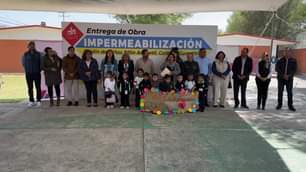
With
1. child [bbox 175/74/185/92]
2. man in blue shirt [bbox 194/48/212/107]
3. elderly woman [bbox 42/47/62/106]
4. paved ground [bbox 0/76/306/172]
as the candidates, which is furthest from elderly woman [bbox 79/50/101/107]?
man in blue shirt [bbox 194/48/212/107]

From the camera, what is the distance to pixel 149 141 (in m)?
4.38

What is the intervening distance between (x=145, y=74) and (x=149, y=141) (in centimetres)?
274

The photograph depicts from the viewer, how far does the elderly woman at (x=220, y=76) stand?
23.1 ft

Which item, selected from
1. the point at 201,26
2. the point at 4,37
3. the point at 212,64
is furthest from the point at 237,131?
the point at 4,37

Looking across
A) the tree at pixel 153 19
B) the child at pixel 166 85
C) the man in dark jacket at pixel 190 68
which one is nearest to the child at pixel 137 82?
the child at pixel 166 85

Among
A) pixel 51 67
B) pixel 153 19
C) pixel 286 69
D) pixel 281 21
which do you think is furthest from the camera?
pixel 281 21

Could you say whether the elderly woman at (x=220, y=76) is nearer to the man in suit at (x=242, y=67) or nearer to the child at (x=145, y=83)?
the man in suit at (x=242, y=67)

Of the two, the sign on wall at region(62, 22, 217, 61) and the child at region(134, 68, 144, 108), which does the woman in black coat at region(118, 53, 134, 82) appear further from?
the sign on wall at region(62, 22, 217, 61)

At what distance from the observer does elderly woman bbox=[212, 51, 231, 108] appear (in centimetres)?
703

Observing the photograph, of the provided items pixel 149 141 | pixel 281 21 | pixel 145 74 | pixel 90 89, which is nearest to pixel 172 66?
pixel 145 74

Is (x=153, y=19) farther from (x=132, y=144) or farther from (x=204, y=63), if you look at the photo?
(x=132, y=144)

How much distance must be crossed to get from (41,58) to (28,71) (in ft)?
1.58

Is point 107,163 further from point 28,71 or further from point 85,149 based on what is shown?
point 28,71

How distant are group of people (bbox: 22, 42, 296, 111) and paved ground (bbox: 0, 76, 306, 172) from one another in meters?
0.72
